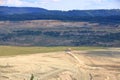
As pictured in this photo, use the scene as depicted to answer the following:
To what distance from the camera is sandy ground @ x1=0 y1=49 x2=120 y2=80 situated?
1988 inches

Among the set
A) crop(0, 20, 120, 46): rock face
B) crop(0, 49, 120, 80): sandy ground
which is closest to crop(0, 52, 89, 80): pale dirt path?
crop(0, 49, 120, 80): sandy ground

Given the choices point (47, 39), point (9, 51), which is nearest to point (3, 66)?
point (9, 51)

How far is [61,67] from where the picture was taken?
178 ft

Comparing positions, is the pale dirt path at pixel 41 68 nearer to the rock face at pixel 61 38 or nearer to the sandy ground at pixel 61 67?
the sandy ground at pixel 61 67

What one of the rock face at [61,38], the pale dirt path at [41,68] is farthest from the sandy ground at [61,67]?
the rock face at [61,38]

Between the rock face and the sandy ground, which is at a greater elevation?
the sandy ground

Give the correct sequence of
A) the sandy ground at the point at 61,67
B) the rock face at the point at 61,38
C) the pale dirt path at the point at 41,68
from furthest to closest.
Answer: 1. the rock face at the point at 61,38
2. the sandy ground at the point at 61,67
3. the pale dirt path at the point at 41,68

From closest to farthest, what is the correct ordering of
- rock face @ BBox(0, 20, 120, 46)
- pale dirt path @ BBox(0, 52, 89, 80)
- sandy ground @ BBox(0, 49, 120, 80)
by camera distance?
pale dirt path @ BBox(0, 52, 89, 80)
sandy ground @ BBox(0, 49, 120, 80)
rock face @ BBox(0, 20, 120, 46)

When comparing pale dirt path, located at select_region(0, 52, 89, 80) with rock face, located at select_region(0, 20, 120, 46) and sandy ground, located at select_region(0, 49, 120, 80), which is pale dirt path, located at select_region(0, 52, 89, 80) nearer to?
sandy ground, located at select_region(0, 49, 120, 80)

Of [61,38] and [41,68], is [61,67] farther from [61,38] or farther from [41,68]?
[61,38]

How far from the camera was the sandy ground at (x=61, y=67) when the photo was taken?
1988 inches

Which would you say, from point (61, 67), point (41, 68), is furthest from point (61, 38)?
point (41, 68)

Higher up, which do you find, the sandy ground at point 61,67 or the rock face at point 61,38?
the sandy ground at point 61,67

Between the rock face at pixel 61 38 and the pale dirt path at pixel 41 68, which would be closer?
the pale dirt path at pixel 41 68
